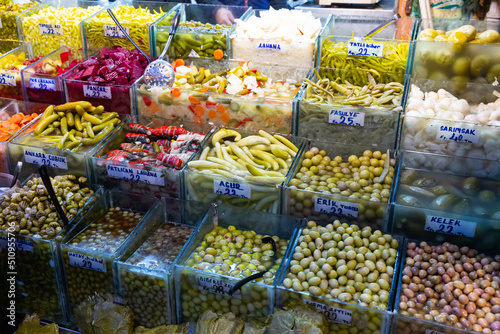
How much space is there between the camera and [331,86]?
3084 millimetres

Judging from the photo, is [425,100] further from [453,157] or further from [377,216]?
[377,216]

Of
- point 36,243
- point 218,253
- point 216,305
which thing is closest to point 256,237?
point 218,253

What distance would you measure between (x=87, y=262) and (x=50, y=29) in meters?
2.17

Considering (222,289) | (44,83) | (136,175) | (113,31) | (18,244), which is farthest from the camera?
(113,31)

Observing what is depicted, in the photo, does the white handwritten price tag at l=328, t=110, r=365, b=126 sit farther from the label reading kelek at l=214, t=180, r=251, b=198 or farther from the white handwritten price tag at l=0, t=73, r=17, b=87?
the white handwritten price tag at l=0, t=73, r=17, b=87

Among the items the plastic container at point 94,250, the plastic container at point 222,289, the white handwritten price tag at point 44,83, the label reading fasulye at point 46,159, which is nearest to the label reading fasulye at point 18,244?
the plastic container at point 94,250

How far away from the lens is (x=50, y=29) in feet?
12.2

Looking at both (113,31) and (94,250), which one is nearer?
(94,250)

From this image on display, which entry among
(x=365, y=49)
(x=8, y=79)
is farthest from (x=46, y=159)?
(x=365, y=49)

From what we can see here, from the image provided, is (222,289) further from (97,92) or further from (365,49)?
(365,49)

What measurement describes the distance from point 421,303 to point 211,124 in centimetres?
159

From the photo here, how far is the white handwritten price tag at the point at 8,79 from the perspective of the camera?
3.42 metres

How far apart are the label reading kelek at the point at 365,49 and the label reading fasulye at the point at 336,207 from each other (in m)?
1.23

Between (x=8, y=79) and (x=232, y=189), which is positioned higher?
(x=8, y=79)
